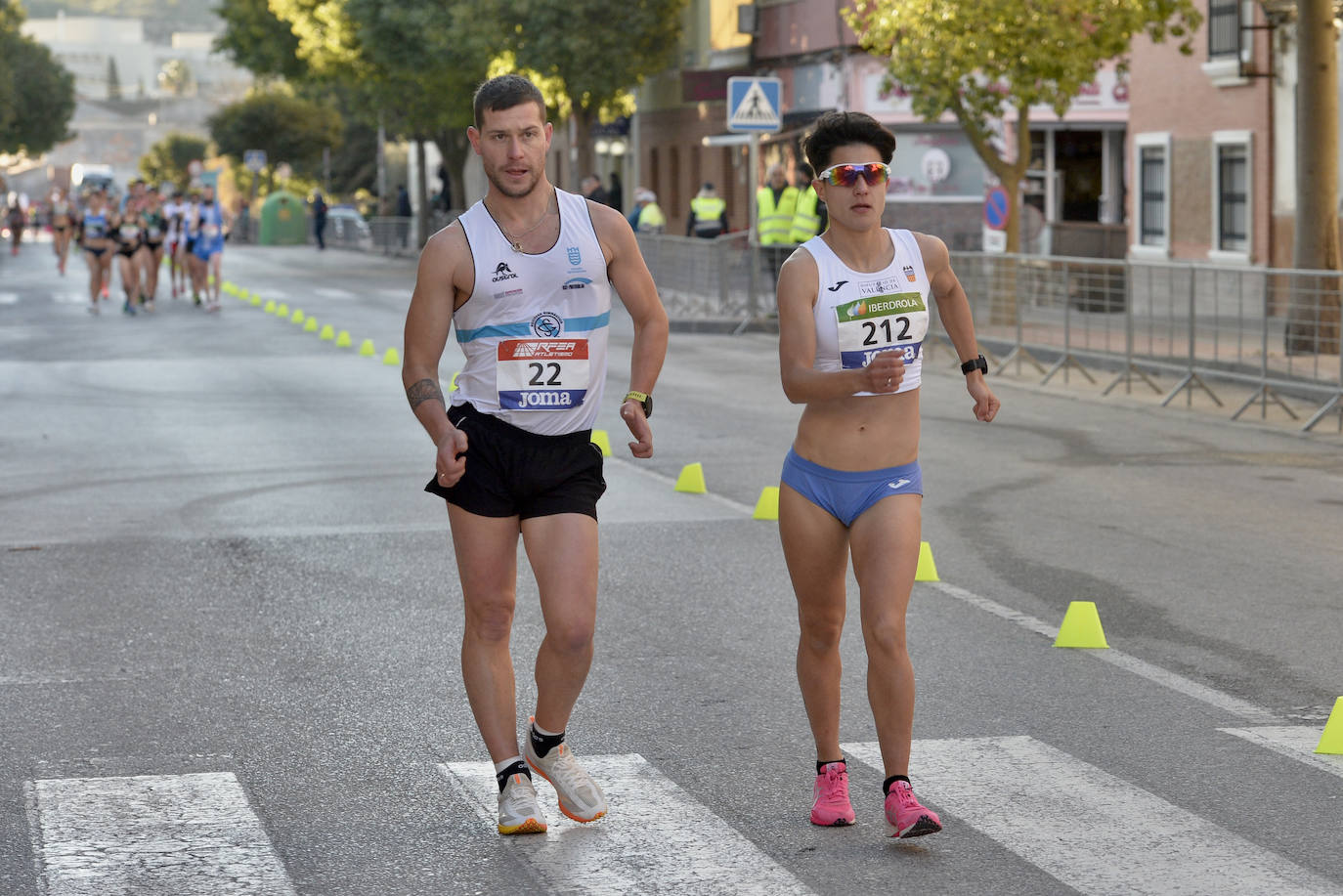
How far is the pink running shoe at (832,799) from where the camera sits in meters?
5.57

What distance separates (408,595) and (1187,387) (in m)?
10.1

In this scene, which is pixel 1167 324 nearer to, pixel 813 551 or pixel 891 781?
pixel 813 551

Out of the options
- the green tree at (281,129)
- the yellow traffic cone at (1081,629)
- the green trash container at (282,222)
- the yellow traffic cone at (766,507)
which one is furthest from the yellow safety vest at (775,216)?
the green tree at (281,129)

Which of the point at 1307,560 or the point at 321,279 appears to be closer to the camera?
the point at 1307,560

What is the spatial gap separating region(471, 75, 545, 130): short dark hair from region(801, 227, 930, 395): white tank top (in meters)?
0.82

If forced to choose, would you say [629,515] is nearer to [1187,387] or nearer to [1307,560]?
[1307,560]

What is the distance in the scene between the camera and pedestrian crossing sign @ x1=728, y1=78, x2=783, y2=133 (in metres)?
26.9

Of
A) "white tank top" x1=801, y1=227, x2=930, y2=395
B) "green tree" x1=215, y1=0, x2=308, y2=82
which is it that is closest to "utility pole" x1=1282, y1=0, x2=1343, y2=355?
"white tank top" x1=801, y1=227, x2=930, y2=395

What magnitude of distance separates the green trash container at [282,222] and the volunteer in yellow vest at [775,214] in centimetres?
4819

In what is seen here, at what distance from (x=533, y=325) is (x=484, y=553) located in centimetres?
60

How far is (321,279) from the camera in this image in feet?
144

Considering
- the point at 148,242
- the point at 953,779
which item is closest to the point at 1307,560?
the point at 953,779

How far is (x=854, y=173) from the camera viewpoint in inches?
218

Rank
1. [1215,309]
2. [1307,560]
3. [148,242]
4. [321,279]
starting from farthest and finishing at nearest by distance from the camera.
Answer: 1. [321,279]
2. [148,242]
3. [1215,309]
4. [1307,560]
